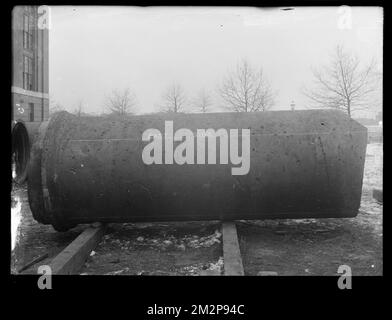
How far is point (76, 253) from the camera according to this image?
11.6ft

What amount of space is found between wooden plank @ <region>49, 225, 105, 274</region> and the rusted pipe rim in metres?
2.47

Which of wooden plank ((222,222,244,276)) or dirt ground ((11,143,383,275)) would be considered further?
dirt ground ((11,143,383,275))

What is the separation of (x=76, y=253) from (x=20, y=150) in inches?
137

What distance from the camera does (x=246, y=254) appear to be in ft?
12.7

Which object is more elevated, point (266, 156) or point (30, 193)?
point (266, 156)

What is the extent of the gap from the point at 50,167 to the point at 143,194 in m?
1.12

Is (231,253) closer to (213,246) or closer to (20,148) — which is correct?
(213,246)

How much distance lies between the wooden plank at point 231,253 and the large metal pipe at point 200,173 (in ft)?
0.76

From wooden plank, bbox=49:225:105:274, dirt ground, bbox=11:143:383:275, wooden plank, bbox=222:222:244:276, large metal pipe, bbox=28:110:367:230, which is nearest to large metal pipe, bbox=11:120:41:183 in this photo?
dirt ground, bbox=11:143:383:275

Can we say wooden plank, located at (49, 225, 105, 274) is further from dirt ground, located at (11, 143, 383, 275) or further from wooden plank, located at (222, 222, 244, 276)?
wooden plank, located at (222, 222, 244, 276)

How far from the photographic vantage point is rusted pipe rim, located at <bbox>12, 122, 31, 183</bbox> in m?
5.97

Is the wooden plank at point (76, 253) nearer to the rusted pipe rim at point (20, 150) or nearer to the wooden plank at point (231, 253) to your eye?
the wooden plank at point (231, 253)
